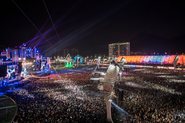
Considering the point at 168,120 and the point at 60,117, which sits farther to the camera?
the point at 60,117

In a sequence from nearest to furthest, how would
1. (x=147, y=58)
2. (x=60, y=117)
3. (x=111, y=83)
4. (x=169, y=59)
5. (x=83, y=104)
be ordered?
(x=111, y=83) < (x=60, y=117) < (x=83, y=104) < (x=169, y=59) < (x=147, y=58)

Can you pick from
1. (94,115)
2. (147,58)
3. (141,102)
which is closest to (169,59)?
(147,58)

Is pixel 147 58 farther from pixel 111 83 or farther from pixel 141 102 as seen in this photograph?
pixel 111 83

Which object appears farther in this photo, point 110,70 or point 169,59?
point 169,59

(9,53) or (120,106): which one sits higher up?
(9,53)

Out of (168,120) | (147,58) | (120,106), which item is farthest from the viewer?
(147,58)

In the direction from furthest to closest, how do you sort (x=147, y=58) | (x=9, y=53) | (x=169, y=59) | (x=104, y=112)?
1. (x=147, y=58)
2. (x=169, y=59)
3. (x=9, y=53)
4. (x=104, y=112)

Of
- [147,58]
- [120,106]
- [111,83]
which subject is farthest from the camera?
[147,58]

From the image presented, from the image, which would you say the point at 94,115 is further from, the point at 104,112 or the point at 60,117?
the point at 60,117

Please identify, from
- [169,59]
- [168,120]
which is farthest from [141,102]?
[169,59]
